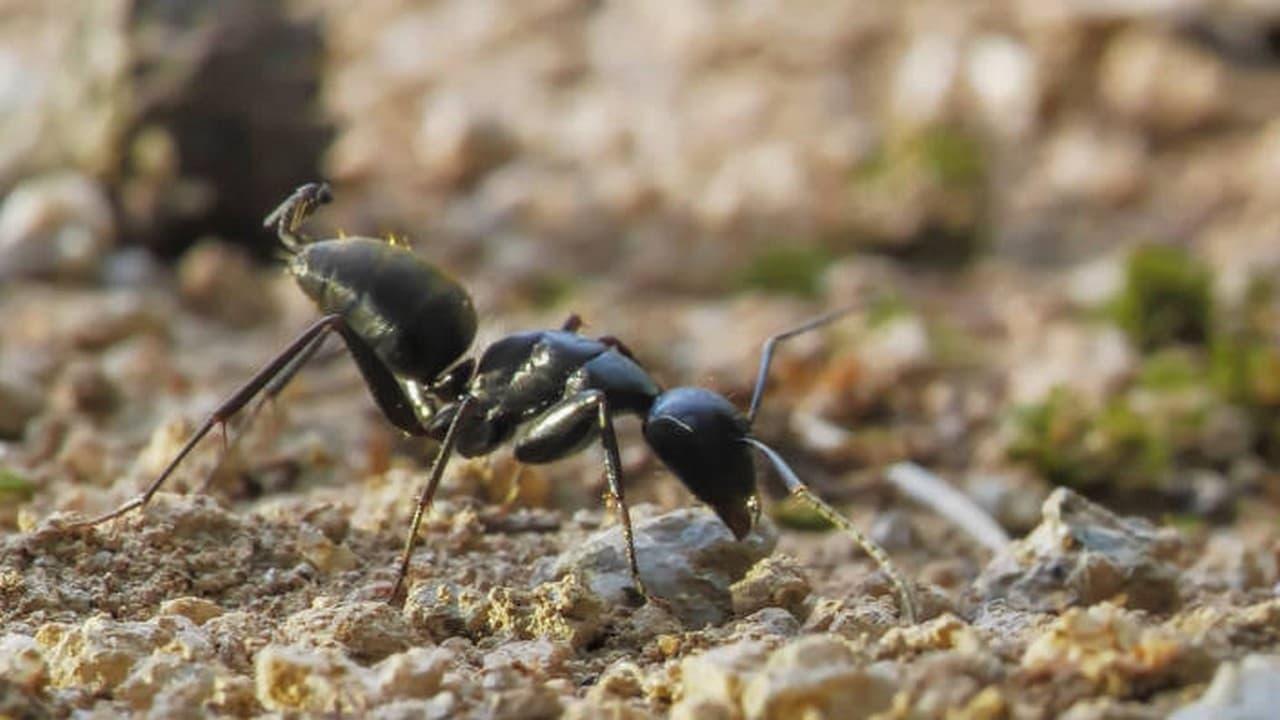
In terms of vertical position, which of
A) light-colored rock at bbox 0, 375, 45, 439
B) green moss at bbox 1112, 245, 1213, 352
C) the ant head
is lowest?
the ant head

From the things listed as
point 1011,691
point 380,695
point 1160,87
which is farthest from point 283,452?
point 1160,87

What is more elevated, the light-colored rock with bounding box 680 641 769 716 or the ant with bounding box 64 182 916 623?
the ant with bounding box 64 182 916 623

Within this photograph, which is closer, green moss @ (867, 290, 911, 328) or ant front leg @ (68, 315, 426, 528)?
ant front leg @ (68, 315, 426, 528)

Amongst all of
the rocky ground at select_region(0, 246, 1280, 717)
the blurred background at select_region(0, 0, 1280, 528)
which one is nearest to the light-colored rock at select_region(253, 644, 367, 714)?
the rocky ground at select_region(0, 246, 1280, 717)

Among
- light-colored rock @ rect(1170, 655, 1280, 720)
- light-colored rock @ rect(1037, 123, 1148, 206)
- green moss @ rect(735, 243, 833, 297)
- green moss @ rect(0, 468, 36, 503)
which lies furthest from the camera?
light-colored rock @ rect(1037, 123, 1148, 206)

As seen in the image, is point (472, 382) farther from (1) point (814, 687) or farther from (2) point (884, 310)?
(2) point (884, 310)

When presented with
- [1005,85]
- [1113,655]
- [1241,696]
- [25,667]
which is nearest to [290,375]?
[25,667]

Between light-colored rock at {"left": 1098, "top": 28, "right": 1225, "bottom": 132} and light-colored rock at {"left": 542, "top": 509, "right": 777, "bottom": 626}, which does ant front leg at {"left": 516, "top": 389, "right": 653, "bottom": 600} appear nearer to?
light-colored rock at {"left": 542, "top": 509, "right": 777, "bottom": 626}

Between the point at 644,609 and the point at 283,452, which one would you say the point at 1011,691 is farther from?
the point at 283,452

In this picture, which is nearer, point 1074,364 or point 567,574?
point 567,574
